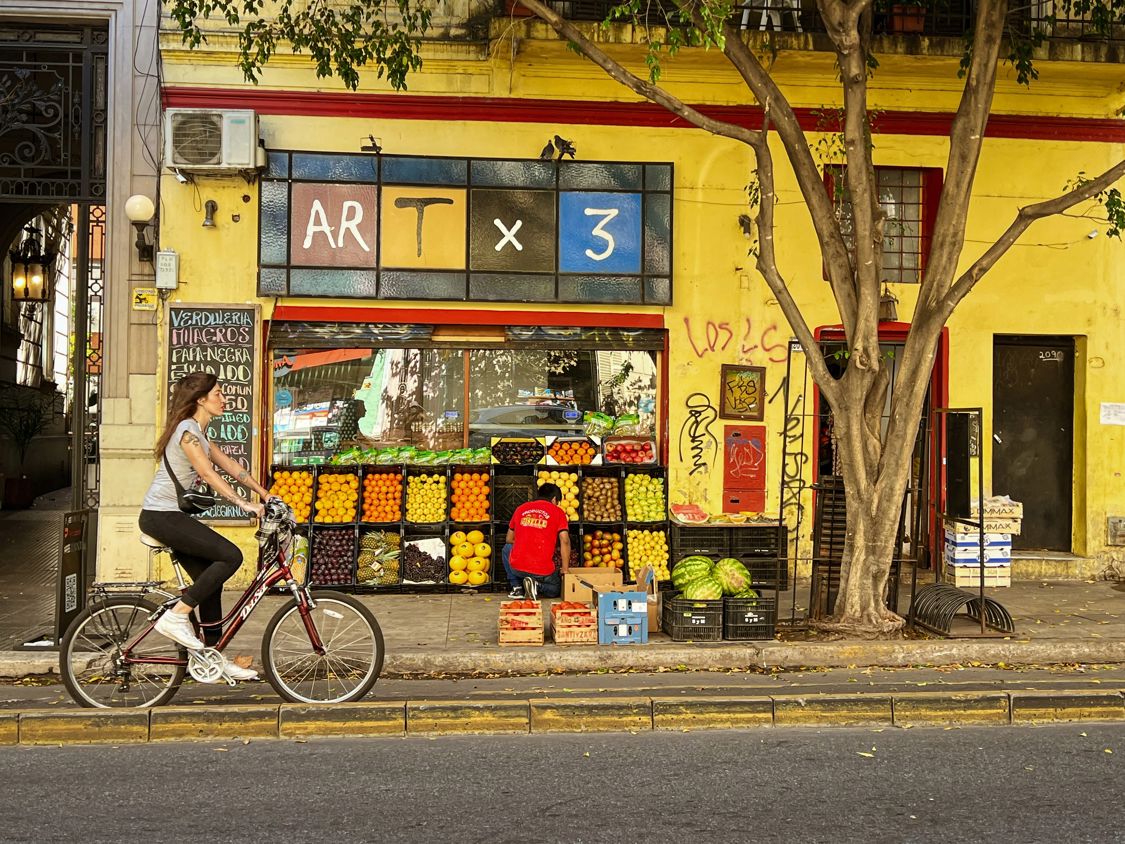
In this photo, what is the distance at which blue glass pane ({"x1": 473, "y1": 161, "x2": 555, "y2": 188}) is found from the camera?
1159cm

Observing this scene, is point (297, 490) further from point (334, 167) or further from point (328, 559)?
point (334, 167)

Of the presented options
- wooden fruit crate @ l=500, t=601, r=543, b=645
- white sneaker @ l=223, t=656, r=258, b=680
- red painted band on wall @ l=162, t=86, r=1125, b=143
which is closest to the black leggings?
white sneaker @ l=223, t=656, r=258, b=680

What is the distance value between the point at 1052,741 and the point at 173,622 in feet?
17.4

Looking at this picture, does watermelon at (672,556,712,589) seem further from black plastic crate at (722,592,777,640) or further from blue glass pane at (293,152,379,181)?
blue glass pane at (293,152,379,181)

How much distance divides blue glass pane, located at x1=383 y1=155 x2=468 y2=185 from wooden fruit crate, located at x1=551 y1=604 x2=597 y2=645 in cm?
528

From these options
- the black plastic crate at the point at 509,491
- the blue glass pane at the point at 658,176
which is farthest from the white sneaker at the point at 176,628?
the blue glass pane at the point at 658,176

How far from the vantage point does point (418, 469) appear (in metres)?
11.2

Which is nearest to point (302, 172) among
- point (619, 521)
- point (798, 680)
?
point (619, 521)

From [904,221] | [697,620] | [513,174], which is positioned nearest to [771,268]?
[697,620]

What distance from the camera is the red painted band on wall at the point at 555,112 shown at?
1130 cm

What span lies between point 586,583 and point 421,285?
158 inches

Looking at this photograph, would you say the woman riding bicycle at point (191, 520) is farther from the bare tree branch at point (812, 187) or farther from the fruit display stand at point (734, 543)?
the bare tree branch at point (812, 187)

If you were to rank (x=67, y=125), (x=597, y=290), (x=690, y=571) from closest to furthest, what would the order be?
(x=690, y=571)
(x=67, y=125)
(x=597, y=290)

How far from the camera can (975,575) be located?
36.7ft
